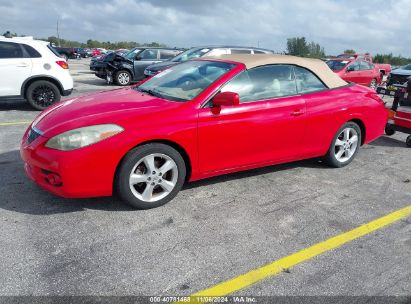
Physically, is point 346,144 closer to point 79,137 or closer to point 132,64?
point 79,137

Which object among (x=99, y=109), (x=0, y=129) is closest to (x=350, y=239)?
(x=99, y=109)

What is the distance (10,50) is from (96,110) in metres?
5.70

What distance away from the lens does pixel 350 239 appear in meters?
3.21

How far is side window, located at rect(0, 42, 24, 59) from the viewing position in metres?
7.86

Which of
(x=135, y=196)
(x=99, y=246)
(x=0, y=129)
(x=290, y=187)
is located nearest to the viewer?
(x=99, y=246)

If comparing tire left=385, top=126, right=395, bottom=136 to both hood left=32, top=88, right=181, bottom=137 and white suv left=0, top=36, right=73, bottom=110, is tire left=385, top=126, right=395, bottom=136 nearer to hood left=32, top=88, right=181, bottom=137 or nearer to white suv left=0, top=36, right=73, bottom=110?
hood left=32, top=88, right=181, bottom=137

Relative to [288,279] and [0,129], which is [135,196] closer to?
[288,279]

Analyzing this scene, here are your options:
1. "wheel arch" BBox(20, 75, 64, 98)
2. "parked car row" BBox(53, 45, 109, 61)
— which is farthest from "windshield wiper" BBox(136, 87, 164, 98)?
"parked car row" BBox(53, 45, 109, 61)

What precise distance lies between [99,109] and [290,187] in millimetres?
2324

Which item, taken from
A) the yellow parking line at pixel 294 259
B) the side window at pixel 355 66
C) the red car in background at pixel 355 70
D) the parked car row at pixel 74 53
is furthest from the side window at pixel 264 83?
the parked car row at pixel 74 53

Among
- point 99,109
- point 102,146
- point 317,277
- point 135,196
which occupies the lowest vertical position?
point 317,277

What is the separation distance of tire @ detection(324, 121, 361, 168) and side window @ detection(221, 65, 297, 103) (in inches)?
40.4

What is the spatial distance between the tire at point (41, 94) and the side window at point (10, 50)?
684 mm

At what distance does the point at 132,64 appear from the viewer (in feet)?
47.8
